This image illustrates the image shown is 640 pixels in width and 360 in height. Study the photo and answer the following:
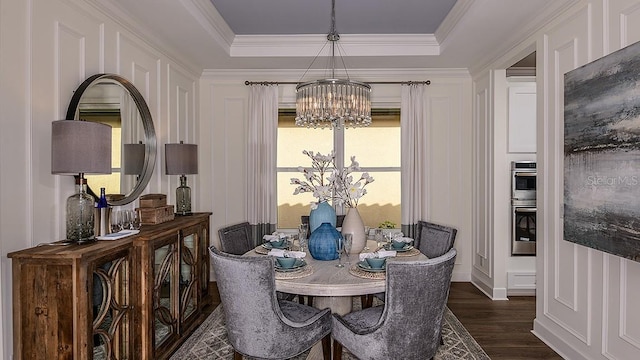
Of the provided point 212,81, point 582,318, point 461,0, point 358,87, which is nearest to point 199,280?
point 358,87

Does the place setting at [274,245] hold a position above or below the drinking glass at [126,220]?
below

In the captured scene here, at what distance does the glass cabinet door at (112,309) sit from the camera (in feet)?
6.81

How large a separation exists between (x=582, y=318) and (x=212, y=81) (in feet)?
14.6

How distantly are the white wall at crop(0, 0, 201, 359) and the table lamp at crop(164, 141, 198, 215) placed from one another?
32.9 inches

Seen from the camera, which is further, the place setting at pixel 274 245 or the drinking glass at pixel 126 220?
the place setting at pixel 274 245

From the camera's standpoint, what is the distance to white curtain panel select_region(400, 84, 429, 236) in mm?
4715

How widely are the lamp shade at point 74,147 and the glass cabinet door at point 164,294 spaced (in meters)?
0.84

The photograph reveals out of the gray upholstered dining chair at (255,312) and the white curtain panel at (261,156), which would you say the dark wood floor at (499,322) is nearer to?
the white curtain panel at (261,156)

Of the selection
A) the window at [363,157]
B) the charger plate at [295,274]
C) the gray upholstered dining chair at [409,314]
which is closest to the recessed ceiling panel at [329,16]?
the window at [363,157]

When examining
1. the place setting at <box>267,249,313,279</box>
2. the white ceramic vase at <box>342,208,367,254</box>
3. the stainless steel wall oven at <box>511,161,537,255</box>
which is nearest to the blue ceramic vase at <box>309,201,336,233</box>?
the white ceramic vase at <box>342,208,367,254</box>

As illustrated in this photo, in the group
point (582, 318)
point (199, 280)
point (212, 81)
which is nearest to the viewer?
point (582, 318)

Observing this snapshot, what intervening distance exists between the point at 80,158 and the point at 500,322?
3557 millimetres

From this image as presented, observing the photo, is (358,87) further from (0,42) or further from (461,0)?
(0,42)

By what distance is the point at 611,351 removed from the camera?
2.38 m
